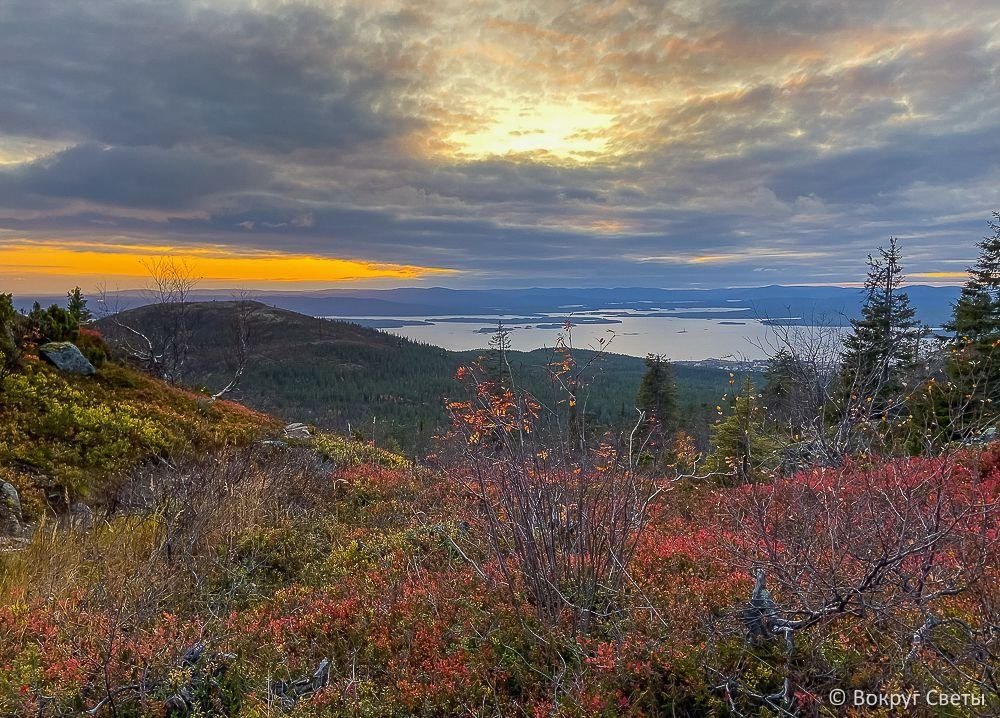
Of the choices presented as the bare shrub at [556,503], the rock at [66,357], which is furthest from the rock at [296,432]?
the bare shrub at [556,503]

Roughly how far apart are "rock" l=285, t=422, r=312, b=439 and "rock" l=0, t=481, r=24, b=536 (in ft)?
20.2

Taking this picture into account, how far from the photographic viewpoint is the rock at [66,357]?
1223 cm

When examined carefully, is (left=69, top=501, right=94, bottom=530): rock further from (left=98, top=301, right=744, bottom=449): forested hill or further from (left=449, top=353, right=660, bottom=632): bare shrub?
(left=98, top=301, right=744, bottom=449): forested hill

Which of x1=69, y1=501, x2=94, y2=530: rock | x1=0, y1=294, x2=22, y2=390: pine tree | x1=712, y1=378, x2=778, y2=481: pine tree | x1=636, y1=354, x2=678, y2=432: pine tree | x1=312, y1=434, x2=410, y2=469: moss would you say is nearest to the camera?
x1=69, y1=501, x2=94, y2=530: rock

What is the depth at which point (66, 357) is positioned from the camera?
491 inches

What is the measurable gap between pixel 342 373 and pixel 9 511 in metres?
106

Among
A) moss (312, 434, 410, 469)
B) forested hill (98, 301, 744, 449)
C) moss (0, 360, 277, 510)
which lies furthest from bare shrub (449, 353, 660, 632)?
forested hill (98, 301, 744, 449)

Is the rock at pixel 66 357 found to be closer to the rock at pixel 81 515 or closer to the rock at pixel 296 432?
the rock at pixel 296 432

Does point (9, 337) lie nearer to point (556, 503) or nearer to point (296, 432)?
point (296, 432)

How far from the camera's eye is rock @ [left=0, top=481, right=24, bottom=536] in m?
6.62

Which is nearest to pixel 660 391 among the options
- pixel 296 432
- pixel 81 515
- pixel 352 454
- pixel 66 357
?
pixel 296 432

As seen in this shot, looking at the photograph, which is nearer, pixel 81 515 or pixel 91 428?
pixel 81 515

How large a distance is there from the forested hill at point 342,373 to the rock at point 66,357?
30750 mm

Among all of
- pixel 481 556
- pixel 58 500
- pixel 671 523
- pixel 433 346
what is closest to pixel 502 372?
pixel 481 556
